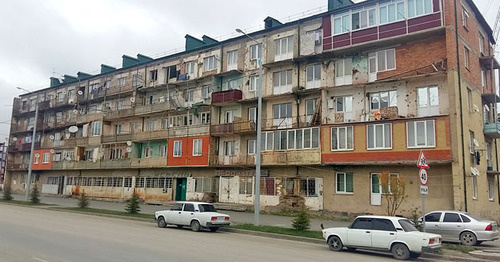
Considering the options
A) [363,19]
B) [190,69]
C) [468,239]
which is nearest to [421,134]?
[363,19]

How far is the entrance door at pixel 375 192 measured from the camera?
25.4m

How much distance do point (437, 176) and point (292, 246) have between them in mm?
13173

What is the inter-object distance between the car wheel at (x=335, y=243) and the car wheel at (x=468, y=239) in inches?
233

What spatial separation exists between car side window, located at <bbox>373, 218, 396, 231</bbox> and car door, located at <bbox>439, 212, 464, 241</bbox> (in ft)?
17.2

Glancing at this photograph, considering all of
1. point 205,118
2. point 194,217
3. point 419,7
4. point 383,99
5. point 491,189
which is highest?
point 419,7

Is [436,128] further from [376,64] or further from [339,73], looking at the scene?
[339,73]

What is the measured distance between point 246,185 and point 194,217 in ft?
45.8

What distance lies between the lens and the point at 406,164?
24.2 metres

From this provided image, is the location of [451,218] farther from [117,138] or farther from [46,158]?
[46,158]

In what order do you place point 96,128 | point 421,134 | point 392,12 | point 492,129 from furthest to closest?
point 96,128 → point 492,129 → point 392,12 → point 421,134

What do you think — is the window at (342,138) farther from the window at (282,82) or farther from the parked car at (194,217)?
the parked car at (194,217)

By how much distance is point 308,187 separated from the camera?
28.9 meters

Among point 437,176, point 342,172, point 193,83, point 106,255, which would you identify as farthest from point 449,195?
point 193,83

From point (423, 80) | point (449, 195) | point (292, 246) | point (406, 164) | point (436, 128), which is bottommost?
point (292, 246)
